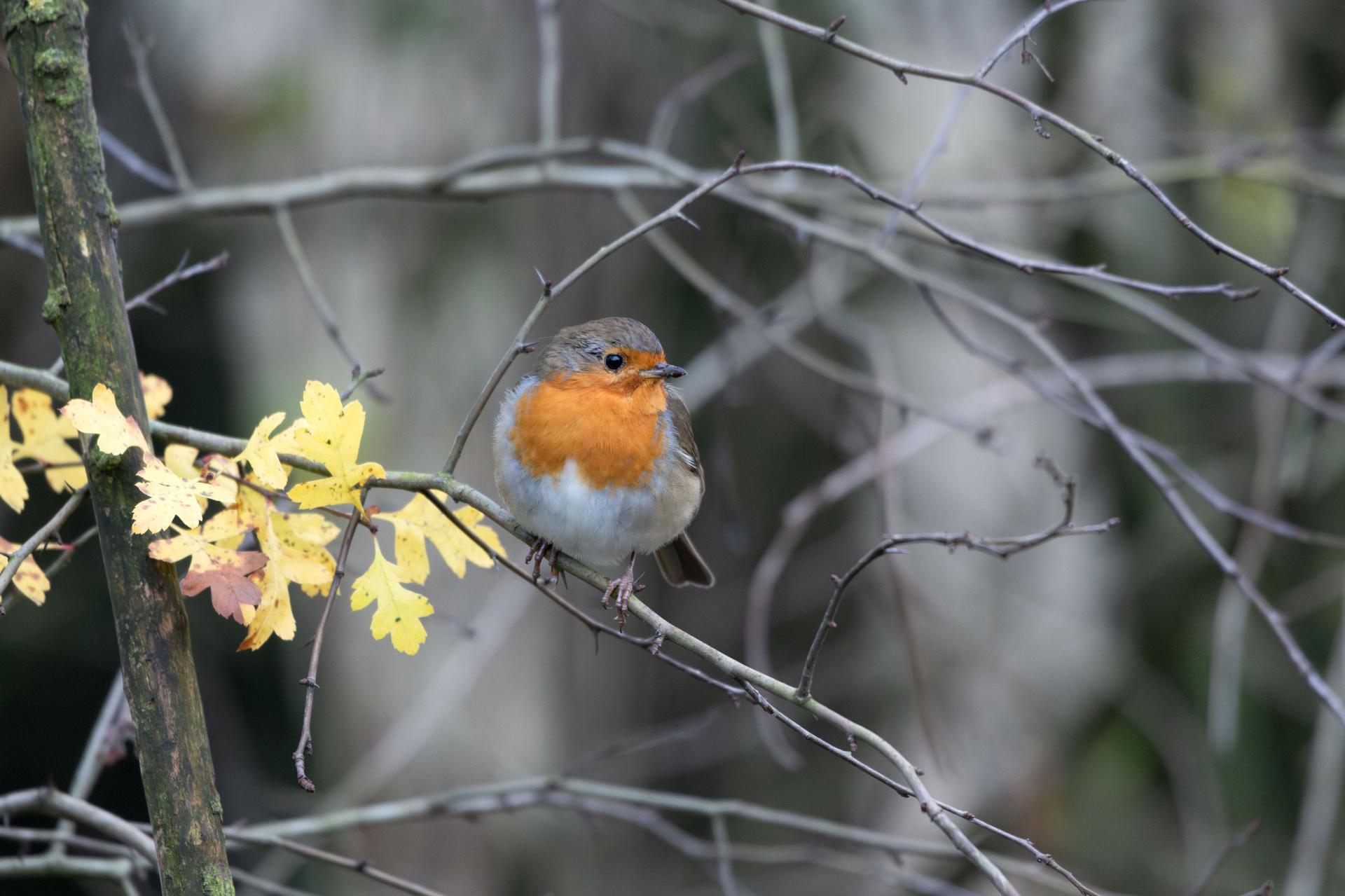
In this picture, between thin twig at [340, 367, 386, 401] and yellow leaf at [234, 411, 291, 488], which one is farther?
thin twig at [340, 367, 386, 401]

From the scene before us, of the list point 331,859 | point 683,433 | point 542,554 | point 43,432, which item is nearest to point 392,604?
point 331,859

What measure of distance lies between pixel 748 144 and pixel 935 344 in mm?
1569

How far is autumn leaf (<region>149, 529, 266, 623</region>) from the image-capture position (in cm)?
160

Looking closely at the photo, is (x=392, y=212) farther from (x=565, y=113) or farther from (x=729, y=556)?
(x=729, y=556)

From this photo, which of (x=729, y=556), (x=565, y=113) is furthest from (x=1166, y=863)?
(x=565, y=113)

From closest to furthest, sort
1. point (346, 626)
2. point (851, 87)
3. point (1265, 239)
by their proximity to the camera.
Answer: point (1265, 239), point (346, 626), point (851, 87)

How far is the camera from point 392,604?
1.70 m

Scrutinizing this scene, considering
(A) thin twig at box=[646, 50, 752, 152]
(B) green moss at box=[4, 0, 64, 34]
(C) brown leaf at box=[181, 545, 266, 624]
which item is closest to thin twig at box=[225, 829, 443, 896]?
(C) brown leaf at box=[181, 545, 266, 624]

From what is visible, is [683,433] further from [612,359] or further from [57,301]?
[57,301]

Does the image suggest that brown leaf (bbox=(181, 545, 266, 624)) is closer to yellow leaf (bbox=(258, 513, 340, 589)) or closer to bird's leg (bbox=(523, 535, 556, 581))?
yellow leaf (bbox=(258, 513, 340, 589))

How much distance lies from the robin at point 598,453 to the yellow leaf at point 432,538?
624 mm

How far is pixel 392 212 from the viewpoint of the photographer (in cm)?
530

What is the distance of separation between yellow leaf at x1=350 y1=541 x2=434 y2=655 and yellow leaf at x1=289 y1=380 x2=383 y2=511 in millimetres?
98

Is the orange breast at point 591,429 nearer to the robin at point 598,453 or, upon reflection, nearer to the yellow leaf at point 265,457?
the robin at point 598,453
